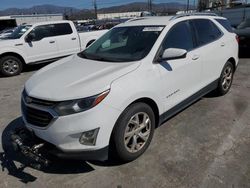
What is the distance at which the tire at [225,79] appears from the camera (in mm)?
5113

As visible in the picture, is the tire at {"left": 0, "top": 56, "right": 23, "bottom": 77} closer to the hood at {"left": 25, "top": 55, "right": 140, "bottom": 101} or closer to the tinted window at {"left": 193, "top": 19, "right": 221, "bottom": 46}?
the hood at {"left": 25, "top": 55, "right": 140, "bottom": 101}

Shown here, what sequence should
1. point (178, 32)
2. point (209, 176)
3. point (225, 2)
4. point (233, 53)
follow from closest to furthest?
point (209, 176)
point (178, 32)
point (233, 53)
point (225, 2)

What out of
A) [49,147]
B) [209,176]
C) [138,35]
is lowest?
[209,176]

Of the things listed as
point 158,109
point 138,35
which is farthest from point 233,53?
point 158,109

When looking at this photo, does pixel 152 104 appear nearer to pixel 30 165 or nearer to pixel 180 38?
pixel 180 38

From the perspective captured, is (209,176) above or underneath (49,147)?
underneath

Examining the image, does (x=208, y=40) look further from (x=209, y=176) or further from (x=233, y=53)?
(x=209, y=176)

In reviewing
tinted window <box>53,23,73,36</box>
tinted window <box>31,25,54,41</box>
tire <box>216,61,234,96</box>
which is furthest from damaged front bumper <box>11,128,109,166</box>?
tinted window <box>53,23,73,36</box>

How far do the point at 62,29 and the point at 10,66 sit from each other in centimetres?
237

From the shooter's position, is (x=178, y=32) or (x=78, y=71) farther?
(x=178, y=32)

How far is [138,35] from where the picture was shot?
3939mm

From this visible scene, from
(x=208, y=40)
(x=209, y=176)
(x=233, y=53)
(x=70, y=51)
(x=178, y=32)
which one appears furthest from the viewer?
(x=70, y=51)

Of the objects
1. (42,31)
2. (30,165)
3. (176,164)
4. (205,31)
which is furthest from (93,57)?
(42,31)

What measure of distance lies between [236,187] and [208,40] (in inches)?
107
